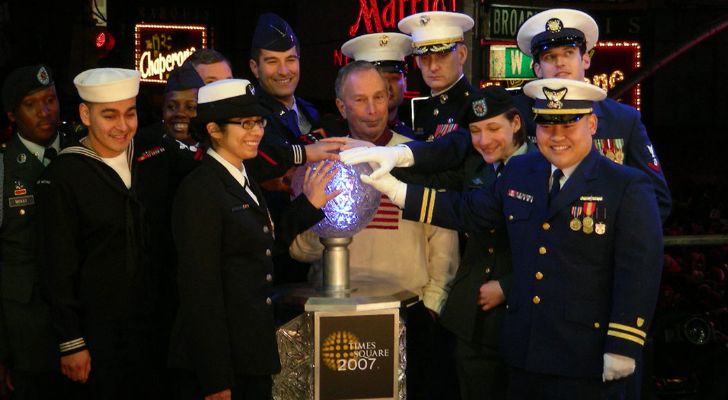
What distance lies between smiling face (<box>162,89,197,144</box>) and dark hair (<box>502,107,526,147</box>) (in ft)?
5.22

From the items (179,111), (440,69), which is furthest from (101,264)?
(440,69)

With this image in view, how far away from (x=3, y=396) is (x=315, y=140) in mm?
2015

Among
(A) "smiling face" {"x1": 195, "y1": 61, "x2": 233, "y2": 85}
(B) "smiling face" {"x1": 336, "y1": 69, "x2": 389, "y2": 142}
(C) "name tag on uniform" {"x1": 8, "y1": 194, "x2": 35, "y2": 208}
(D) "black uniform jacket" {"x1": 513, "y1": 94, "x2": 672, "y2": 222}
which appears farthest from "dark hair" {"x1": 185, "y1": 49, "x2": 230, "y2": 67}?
(D) "black uniform jacket" {"x1": 513, "y1": 94, "x2": 672, "y2": 222}

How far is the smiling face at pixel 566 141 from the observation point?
4809 mm

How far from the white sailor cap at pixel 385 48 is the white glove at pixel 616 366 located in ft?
7.11

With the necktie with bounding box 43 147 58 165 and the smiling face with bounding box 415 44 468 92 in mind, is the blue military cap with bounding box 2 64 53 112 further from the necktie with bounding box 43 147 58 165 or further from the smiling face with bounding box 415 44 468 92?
the smiling face with bounding box 415 44 468 92

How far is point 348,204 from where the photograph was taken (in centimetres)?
512

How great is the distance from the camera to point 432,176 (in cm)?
566

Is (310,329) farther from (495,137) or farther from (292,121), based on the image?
(292,121)

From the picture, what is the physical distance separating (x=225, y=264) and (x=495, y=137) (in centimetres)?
144

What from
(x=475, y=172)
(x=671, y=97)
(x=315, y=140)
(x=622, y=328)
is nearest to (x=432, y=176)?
(x=475, y=172)

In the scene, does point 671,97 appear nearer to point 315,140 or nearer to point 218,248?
point 315,140

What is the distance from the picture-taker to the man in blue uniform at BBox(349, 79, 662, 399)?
15.3 feet

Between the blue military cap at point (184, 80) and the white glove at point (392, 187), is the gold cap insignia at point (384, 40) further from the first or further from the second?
the white glove at point (392, 187)
